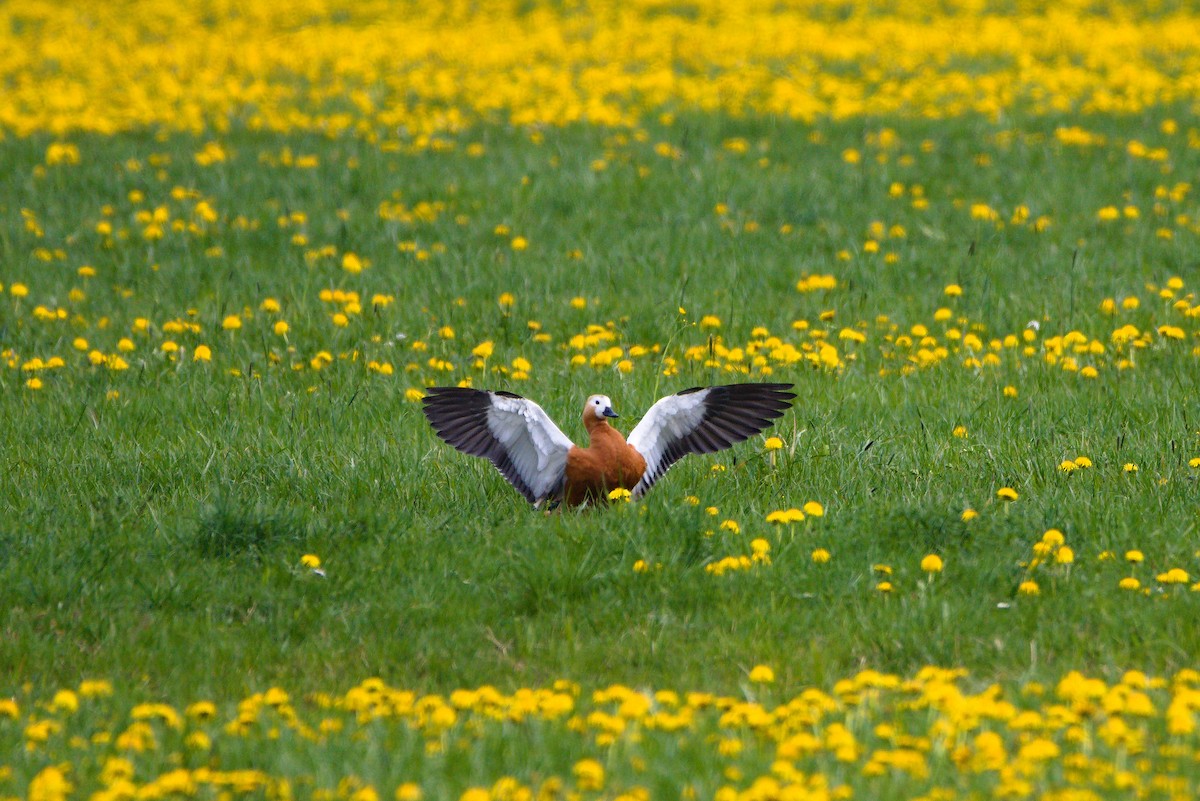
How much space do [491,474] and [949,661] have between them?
2.21m

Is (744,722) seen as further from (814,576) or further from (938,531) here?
(938,531)

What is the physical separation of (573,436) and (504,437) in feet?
2.61

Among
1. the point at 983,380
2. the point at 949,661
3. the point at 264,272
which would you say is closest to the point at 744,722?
the point at 949,661

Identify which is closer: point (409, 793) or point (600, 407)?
point (409, 793)

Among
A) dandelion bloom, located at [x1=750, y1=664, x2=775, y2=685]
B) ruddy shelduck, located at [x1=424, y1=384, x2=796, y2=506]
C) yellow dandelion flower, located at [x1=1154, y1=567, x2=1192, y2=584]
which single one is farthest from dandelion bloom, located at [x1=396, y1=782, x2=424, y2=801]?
yellow dandelion flower, located at [x1=1154, y1=567, x2=1192, y2=584]

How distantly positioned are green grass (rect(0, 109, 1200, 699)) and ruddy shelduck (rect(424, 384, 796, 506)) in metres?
0.14

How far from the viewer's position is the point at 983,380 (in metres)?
7.25

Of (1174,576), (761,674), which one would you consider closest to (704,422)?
(761,674)

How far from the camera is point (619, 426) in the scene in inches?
267

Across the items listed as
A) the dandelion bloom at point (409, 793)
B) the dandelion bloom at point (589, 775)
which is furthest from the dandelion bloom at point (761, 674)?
the dandelion bloom at point (409, 793)

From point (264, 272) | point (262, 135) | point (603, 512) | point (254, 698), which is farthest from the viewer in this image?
point (262, 135)

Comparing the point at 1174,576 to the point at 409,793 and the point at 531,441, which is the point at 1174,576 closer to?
the point at 531,441

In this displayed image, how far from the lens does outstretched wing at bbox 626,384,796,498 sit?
19.3 ft

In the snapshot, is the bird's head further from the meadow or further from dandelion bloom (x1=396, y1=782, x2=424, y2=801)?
dandelion bloom (x1=396, y1=782, x2=424, y2=801)
